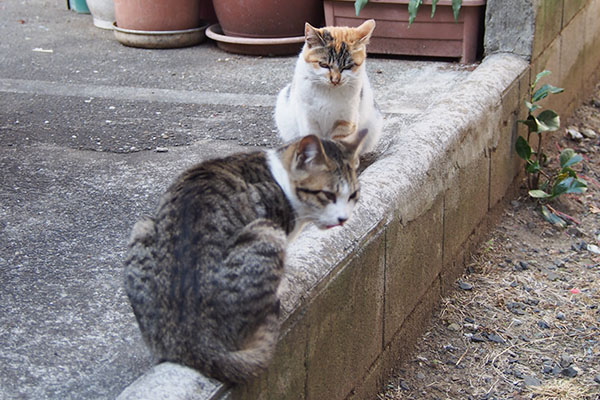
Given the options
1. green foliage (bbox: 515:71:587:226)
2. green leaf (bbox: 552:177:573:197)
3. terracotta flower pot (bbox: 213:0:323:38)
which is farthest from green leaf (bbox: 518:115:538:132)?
terracotta flower pot (bbox: 213:0:323:38)

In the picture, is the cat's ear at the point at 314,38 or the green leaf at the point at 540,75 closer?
the cat's ear at the point at 314,38

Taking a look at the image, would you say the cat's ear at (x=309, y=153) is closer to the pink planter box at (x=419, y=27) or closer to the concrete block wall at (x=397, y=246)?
the concrete block wall at (x=397, y=246)

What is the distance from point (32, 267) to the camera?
3338 millimetres

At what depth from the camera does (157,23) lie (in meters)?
6.98

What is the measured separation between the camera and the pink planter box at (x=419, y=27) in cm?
616

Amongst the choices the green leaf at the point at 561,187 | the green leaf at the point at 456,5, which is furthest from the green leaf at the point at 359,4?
the green leaf at the point at 561,187

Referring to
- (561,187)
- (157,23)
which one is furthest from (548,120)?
(157,23)

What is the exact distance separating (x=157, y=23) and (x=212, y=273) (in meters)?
5.21

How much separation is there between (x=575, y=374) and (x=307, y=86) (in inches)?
79.6

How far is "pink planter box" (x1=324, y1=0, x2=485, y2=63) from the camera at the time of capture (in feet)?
20.2

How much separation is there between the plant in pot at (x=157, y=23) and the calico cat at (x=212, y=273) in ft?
15.7

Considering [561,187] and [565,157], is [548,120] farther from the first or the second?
[561,187]

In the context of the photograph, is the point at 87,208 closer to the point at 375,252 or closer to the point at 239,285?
the point at 375,252

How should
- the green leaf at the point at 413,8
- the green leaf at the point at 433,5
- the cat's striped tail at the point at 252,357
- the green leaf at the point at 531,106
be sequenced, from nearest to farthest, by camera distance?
the cat's striped tail at the point at 252,357 < the green leaf at the point at 531,106 < the green leaf at the point at 433,5 < the green leaf at the point at 413,8
